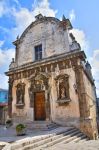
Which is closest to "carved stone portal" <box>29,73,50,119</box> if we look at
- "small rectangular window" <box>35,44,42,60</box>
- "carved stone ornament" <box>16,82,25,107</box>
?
"carved stone ornament" <box>16,82,25,107</box>

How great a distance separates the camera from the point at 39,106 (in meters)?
13.1

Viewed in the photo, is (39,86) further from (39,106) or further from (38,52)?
(38,52)

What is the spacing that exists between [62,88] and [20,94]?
14.2 feet

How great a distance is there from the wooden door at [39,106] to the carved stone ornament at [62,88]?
1.72m

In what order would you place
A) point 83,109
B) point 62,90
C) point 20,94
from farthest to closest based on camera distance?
point 20,94
point 62,90
point 83,109

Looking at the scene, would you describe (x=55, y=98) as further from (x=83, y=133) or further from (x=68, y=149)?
(x=68, y=149)

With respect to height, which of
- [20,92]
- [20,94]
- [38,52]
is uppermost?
[38,52]

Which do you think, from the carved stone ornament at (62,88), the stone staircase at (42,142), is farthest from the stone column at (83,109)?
the stone staircase at (42,142)

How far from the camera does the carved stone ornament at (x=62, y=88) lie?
11594 mm

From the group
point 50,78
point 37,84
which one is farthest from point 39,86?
point 50,78

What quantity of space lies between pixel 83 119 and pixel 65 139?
287 centimetres

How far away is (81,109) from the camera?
10.7 meters

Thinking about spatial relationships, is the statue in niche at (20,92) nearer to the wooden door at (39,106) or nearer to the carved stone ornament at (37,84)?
the carved stone ornament at (37,84)

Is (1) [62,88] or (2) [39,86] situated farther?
(2) [39,86]
